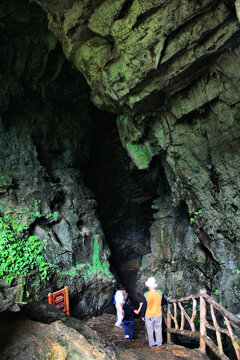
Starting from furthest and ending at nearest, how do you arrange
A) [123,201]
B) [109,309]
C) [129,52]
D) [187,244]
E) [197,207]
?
[123,201], [187,244], [109,309], [197,207], [129,52]

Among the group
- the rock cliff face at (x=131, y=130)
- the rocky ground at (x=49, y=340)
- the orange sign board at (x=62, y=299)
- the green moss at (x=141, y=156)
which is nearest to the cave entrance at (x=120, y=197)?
the rock cliff face at (x=131, y=130)

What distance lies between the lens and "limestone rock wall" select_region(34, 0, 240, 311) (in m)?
5.45

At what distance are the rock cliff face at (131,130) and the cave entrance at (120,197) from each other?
10 centimetres

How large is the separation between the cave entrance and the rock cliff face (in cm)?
Result: 10

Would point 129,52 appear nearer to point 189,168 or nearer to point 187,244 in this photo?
point 189,168

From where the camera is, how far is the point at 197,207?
8711 millimetres

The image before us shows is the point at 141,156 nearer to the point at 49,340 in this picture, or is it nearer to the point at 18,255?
the point at 18,255

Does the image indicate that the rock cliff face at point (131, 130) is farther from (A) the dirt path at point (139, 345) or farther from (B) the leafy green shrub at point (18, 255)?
(A) the dirt path at point (139, 345)

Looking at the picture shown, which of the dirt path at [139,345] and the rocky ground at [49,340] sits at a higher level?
the rocky ground at [49,340]

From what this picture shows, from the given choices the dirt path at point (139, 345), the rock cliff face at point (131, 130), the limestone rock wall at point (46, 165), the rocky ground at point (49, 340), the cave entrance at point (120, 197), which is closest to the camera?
the rocky ground at point (49, 340)

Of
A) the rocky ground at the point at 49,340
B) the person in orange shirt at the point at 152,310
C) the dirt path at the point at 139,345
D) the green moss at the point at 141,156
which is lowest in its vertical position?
the dirt path at the point at 139,345

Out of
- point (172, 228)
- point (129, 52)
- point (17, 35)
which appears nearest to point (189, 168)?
point (129, 52)

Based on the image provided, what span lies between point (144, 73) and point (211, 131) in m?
2.69

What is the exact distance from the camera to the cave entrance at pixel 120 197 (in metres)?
15.1
